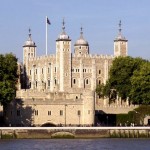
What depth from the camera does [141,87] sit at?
9881 cm

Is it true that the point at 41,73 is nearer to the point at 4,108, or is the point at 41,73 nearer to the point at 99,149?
the point at 4,108

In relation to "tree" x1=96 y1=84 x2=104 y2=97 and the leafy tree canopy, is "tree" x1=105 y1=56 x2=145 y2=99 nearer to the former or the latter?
the leafy tree canopy

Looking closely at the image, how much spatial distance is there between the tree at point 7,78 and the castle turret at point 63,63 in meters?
12.0

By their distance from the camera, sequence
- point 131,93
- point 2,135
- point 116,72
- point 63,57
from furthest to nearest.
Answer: point 63,57, point 116,72, point 131,93, point 2,135

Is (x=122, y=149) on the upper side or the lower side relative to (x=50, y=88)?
lower

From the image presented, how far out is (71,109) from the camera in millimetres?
91250

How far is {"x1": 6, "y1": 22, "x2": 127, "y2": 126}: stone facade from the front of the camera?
90.8 meters

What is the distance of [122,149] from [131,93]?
30.5 metres

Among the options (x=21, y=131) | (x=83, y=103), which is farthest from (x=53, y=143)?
(x=83, y=103)

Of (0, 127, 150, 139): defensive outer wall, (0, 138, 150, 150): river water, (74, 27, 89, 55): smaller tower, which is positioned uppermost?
(74, 27, 89, 55): smaller tower

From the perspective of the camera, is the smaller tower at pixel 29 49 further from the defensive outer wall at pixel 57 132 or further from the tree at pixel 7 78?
the defensive outer wall at pixel 57 132


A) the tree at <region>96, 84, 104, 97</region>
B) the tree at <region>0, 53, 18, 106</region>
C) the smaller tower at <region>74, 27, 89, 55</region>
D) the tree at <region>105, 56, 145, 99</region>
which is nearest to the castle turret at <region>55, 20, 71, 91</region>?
the tree at <region>96, 84, 104, 97</region>

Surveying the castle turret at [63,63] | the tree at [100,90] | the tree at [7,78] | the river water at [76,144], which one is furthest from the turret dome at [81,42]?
the river water at [76,144]

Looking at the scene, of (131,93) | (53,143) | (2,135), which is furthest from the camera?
(131,93)
